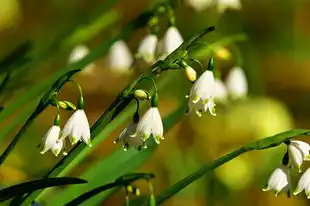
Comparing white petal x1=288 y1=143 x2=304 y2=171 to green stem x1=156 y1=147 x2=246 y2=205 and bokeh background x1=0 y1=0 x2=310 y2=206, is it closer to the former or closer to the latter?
green stem x1=156 y1=147 x2=246 y2=205

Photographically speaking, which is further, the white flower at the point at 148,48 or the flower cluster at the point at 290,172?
the white flower at the point at 148,48

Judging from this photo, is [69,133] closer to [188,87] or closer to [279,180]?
[279,180]

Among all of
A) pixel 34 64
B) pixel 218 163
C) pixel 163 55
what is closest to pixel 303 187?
pixel 218 163

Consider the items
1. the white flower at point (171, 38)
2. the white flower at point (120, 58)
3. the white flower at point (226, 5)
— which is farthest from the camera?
the white flower at point (120, 58)

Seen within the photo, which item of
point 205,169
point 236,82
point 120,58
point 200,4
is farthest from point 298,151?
point 120,58

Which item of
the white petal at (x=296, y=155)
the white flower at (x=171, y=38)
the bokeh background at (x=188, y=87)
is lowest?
the bokeh background at (x=188, y=87)

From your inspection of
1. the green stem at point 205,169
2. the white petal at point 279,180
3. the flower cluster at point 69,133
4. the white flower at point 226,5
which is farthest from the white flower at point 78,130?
the white flower at point 226,5

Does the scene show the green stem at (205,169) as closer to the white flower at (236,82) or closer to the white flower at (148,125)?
the white flower at (148,125)

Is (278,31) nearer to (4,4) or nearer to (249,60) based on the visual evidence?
(249,60)
